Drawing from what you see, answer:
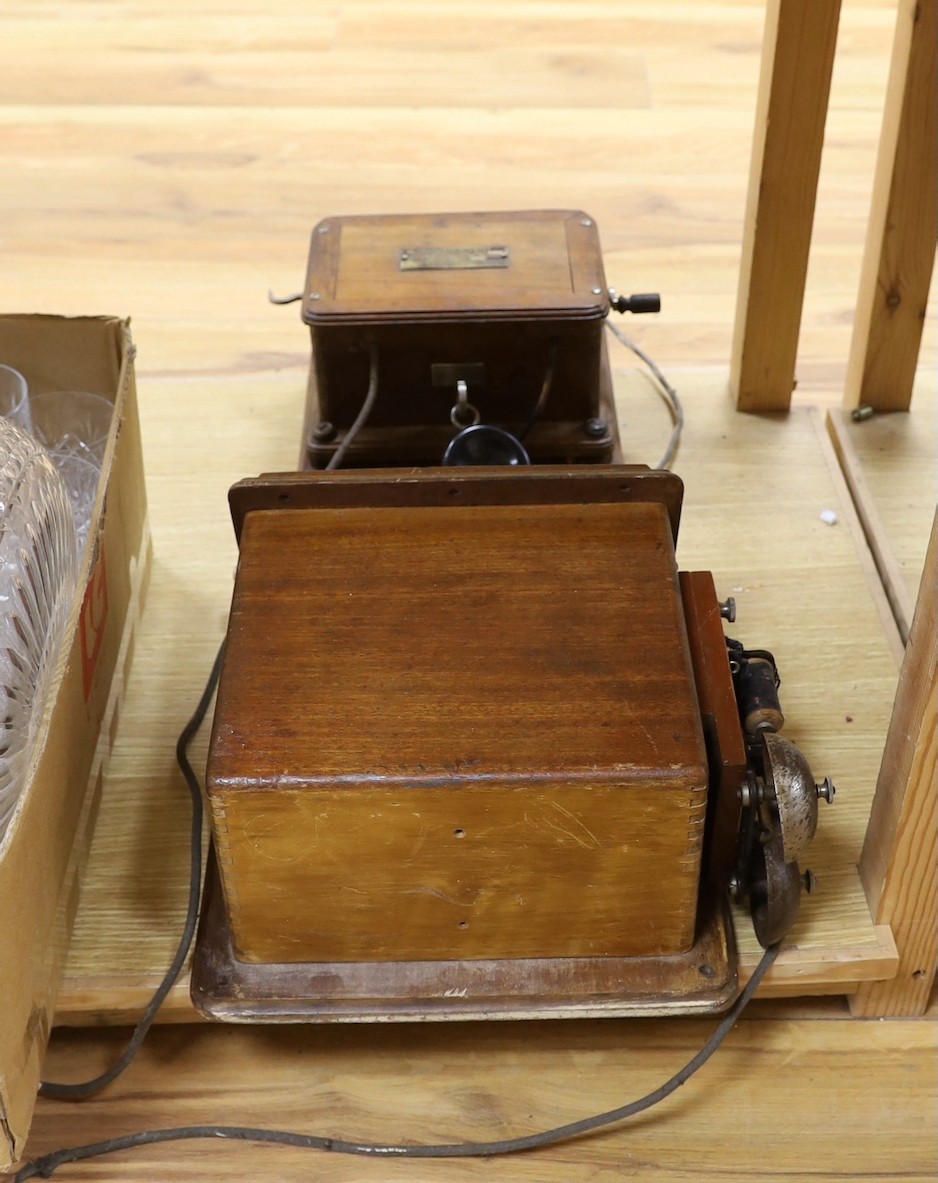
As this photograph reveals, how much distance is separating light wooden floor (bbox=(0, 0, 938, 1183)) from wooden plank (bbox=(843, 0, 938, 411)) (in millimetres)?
107

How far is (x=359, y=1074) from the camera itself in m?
0.94

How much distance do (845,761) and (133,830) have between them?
1.64ft

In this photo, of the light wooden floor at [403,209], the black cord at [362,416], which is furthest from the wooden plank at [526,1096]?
the black cord at [362,416]

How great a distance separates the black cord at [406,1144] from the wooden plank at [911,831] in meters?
0.09

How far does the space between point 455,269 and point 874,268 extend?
0.37 meters

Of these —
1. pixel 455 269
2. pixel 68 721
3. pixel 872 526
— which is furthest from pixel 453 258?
pixel 68 721

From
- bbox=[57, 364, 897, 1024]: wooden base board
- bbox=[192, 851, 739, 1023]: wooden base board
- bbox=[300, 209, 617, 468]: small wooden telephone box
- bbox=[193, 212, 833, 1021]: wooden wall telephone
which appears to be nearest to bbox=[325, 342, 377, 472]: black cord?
bbox=[300, 209, 617, 468]: small wooden telephone box

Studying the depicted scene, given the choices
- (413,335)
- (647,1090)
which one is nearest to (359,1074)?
(647,1090)

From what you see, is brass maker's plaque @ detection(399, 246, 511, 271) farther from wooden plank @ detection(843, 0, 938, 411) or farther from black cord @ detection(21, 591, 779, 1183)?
black cord @ detection(21, 591, 779, 1183)

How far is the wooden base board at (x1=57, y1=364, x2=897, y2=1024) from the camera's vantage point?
3.05 ft

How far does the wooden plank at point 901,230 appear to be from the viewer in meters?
1.17

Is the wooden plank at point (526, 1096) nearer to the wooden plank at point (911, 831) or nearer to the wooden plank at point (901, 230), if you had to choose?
the wooden plank at point (911, 831)

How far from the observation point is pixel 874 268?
127 centimetres

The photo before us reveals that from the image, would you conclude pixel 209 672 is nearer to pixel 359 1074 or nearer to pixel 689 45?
pixel 359 1074
